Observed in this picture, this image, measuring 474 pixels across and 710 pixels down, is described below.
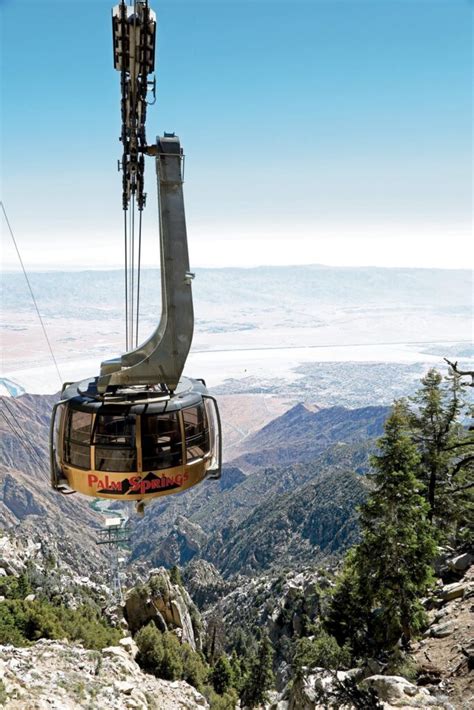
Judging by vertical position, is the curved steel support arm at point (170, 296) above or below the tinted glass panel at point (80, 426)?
above

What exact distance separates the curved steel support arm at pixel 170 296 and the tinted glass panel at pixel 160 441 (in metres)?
1.19

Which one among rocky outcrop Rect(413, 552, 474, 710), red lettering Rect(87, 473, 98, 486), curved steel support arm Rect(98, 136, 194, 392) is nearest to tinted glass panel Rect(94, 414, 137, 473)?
red lettering Rect(87, 473, 98, 486)

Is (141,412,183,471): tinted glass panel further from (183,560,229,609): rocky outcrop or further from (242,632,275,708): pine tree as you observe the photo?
(183,560,229,609): rocky outcrop

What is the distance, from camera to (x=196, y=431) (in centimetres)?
1106

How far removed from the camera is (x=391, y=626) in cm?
2089

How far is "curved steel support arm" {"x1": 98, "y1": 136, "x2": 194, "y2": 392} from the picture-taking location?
36.0 feet

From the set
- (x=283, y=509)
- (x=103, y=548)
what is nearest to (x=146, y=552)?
(x=103, y=548)

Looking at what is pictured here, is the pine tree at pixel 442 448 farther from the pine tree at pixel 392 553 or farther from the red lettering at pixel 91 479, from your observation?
the red lettering at pixel 91 479

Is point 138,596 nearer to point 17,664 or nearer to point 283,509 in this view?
point 17,664

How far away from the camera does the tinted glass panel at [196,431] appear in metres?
10.8

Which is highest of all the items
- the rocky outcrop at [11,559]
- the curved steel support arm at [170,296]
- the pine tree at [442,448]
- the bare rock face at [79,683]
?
the curved steel support arm at [170,296]

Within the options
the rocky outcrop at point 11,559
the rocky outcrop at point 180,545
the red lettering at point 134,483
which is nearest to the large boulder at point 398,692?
the red lettering at point 134,483

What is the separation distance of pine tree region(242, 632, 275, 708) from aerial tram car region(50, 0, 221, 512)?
3722cm

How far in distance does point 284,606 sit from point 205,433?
48786mm
